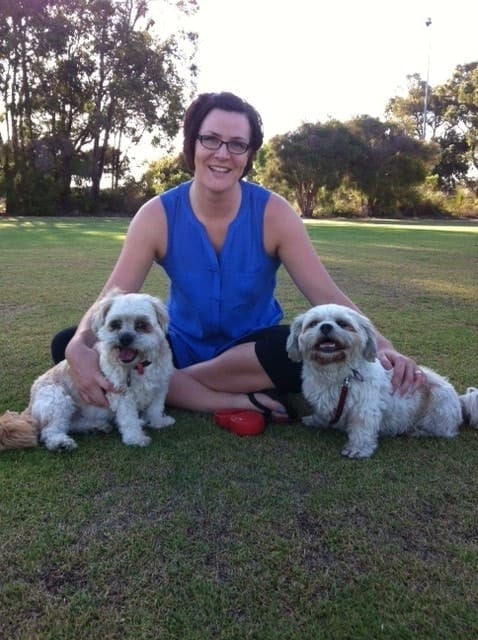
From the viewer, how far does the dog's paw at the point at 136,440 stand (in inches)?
131

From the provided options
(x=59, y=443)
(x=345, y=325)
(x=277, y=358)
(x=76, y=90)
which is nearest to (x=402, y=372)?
(x=345, y=325)

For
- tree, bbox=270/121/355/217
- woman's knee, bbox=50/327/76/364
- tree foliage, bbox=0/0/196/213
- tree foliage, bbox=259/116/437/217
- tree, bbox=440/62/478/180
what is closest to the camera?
woman's knee, bbox=50/327/76/364

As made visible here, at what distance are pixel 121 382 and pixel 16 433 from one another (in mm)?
639

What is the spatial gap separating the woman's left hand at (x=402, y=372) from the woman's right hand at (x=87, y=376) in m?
1.64

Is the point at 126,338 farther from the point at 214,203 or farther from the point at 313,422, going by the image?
the point at 313,422

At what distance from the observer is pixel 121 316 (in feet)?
11.2

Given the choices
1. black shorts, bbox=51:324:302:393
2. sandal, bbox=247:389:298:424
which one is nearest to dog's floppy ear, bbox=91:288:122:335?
black shorts, bbox=51:324:302:393

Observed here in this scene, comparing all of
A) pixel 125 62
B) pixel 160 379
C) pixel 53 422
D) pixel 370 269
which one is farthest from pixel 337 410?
pixel 125 62

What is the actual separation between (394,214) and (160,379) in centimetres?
4403

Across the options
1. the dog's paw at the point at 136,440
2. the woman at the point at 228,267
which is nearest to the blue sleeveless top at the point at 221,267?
the woman at the point at 228,267

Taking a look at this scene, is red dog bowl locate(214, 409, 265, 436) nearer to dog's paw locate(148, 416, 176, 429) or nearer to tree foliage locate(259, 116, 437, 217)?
dog's paw locate(148, 416, 176, 429)

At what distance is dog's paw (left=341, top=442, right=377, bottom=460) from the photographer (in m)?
3.21

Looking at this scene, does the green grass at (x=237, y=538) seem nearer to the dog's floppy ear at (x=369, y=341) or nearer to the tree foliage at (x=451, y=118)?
the dog's floppy ear at (x=369, y=341)

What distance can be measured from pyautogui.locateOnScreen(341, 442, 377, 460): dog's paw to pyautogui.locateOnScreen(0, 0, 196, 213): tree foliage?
3618cm
